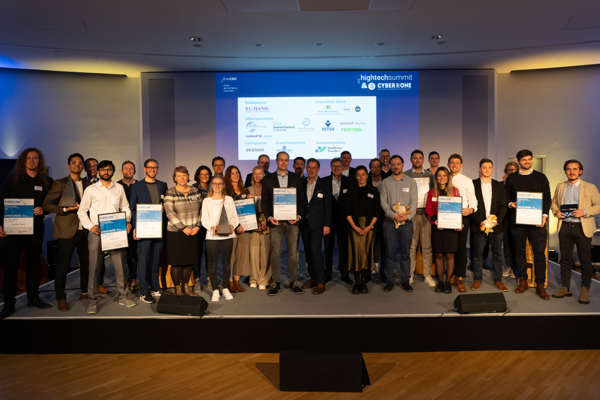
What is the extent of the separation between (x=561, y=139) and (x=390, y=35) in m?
4.17

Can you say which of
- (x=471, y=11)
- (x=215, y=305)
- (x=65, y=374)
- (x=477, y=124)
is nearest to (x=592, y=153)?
(x=477, y=124)

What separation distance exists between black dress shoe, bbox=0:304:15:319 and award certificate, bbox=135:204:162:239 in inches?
50.9

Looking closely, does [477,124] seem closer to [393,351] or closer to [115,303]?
[393,351]

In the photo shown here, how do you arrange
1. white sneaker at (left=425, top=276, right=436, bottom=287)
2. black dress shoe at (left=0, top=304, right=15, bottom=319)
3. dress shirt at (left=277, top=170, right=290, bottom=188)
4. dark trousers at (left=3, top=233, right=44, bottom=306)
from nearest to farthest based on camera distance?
black dress shoe at (left=0, top=304, right=15, bottom=319) → dark trousers at (left=3, top=233, right=44, bottom=306) → dress shirt at (left=277, top=170, right=290, bottom=188) → white sneaker at (left=425, top=276, right=436, bottom=287)

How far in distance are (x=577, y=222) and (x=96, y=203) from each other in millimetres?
4724

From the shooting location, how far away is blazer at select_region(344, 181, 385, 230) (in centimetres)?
409

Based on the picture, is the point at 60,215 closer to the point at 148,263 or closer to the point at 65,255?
the point at 65,255

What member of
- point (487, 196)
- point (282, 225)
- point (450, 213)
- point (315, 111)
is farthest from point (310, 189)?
point (315, 111)

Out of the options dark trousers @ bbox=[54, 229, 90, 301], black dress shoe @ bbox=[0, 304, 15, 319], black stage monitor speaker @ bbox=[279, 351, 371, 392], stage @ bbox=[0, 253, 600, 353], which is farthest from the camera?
dark trousers @ bbox=[54, 229, 90, 301]

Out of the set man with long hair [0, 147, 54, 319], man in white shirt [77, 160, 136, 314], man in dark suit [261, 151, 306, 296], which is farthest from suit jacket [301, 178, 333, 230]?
man with long hair [0, 147, 54, 319]

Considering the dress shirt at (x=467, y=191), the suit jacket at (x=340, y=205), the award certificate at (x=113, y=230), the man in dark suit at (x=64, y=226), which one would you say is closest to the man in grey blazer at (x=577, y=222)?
the dress shirt at (x=467, y=191)

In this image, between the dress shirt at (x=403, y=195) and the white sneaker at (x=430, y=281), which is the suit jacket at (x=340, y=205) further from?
the white sneaker at (x=430, y=281)

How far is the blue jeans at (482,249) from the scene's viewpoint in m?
4.11

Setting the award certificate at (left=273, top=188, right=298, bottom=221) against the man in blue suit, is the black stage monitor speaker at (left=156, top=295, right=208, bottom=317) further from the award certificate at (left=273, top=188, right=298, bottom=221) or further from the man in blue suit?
the award certificate at (left=273, top=188, right=298, bottom=221)
